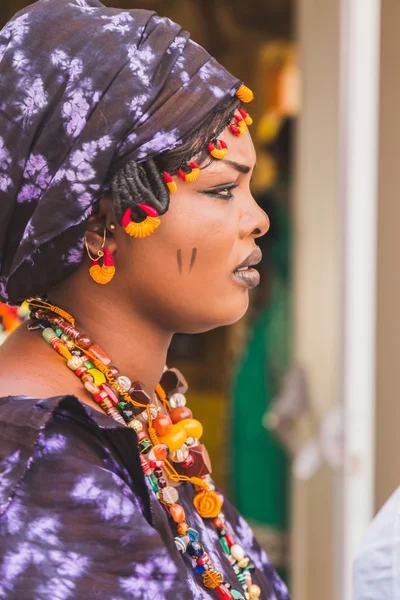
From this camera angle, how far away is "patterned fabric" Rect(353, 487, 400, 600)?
769 mm

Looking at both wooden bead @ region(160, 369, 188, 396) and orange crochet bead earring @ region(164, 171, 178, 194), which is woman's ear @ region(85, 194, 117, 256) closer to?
orange crochet bead earring @ region(164, 171, 178, 194)

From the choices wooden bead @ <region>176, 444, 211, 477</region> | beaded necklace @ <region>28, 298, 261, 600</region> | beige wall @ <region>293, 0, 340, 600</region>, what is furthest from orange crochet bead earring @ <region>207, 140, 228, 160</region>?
beige wall @ <region>293, 0, 340, 600</region>

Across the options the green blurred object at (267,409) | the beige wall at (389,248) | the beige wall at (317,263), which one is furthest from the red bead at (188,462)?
the green blurred object at (267,409)

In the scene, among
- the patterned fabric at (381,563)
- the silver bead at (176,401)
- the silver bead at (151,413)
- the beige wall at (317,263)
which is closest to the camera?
the patterned fabric at (381,563)

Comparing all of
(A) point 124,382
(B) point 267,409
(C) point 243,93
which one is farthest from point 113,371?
(B) point 267,409

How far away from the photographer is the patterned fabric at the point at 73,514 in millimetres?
785

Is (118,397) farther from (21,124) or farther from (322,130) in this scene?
(322,130)

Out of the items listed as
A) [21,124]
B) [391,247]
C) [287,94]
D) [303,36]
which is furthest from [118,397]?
[287,94]

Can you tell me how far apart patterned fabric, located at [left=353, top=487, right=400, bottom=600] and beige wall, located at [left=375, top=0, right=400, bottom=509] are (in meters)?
1.29

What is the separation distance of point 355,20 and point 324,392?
1077mm

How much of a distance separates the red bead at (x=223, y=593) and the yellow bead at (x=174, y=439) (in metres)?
0.16

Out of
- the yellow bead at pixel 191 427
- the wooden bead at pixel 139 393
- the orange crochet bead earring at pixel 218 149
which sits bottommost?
the yellow bead at pixel 191 427

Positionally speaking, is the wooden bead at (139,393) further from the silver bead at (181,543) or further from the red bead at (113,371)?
the silver bead at (181,543)

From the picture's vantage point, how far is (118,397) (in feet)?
3.27
